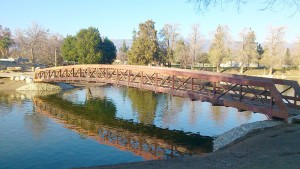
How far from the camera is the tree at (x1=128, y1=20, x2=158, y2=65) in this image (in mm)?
64188

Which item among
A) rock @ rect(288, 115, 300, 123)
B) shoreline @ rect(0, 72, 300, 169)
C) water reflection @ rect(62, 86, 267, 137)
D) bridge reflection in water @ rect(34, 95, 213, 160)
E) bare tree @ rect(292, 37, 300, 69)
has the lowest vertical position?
bridge reflection in water @ rect(34, 95, 213, 160)

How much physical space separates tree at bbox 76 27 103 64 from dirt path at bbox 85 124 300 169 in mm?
52892

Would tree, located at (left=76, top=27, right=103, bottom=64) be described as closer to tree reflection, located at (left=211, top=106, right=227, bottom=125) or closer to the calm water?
the calm water

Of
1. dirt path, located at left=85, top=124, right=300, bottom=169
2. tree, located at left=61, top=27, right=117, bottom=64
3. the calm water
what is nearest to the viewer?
dirt path, located at left=85, top=124, right=300, bottom=169

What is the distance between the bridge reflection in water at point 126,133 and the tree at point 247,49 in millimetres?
55299

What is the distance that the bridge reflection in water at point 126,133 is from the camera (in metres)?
17.8

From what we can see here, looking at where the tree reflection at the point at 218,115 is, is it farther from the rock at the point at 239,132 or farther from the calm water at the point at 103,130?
the rock at the point at 239,132

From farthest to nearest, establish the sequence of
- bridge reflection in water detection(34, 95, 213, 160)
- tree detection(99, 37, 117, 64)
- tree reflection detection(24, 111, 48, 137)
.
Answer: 1. tree detection(99, 37, 117, 64)
2. tree reflection detection(24, 111, 48, 137)
3. bridge reflection in water detection(34, 95, 213, 160)

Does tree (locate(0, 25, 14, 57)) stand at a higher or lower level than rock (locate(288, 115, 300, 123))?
higher

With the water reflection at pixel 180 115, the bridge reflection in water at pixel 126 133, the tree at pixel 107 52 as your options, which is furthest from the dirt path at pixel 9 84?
the tree at pixel 107 52

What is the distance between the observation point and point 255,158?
36.0ft

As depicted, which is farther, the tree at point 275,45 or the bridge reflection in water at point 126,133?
the tree at point 275,45

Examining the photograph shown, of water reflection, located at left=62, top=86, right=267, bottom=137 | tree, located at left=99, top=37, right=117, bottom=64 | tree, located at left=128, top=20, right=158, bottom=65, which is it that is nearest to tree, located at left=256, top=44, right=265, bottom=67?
tree, located at left=128, top=20, right=158, bottom=65

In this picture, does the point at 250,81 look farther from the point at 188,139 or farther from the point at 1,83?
the point at 1,83
